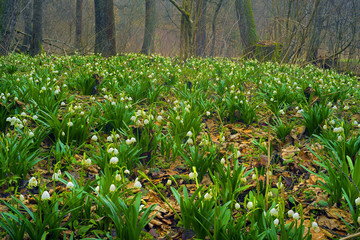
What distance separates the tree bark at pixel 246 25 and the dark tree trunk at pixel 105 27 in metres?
5.41

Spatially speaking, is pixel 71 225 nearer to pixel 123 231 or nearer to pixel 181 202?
pixel 123 231

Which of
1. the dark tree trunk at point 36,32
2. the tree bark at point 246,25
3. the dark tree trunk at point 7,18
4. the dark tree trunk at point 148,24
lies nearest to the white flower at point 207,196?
the dark tree trunk at point 7,18

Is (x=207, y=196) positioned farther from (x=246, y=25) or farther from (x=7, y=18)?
(x=246, y=25)

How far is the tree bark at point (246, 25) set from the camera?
42.8 ft

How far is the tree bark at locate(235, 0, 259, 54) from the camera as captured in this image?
1304 cm

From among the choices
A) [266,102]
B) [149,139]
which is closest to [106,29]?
[266,102]

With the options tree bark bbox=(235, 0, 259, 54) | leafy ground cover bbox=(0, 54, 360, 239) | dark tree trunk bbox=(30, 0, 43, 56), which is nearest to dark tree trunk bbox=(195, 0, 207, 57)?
tree bark bbox=(235, 0, 259, 54)

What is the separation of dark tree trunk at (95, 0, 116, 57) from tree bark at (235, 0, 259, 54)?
17.7 feet

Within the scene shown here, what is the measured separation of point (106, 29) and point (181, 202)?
9816 millimetres

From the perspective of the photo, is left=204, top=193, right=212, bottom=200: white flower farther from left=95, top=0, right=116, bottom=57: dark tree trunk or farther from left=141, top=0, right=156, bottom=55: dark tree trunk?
left=141, top=0, right=156, bottom=55: dark tree trunk

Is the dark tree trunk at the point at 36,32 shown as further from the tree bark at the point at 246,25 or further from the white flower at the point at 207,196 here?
the white flower at the point at 207,196

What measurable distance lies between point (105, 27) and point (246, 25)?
20.1 ft

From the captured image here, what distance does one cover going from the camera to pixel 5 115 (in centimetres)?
298

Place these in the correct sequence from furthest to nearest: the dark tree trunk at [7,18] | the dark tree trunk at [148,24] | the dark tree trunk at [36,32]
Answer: the dark tree trunk at [148,24], the dark tree trunk at [36,32], the dark tree trunk at [7,18]
